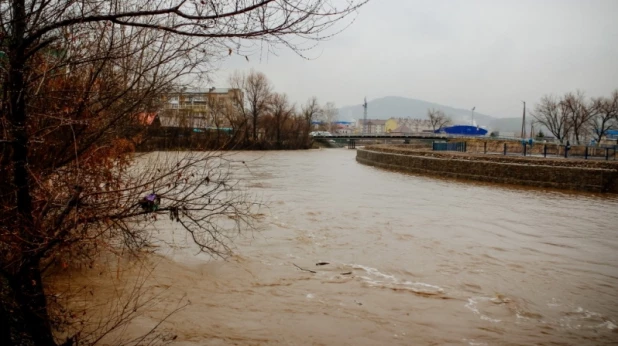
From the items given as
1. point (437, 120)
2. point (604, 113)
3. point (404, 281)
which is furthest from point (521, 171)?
point (437, 120)

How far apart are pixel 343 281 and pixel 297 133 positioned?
55596mm

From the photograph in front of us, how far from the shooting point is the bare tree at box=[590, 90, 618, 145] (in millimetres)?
47625

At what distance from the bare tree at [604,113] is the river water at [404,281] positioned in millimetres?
41298

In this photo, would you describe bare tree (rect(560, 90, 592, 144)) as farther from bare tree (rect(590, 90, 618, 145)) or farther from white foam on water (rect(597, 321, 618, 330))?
white foam on water (rect(597, 321, 618, 330))

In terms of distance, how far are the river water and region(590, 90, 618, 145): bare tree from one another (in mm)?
41298

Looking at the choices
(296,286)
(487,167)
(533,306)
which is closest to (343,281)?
(296,286)

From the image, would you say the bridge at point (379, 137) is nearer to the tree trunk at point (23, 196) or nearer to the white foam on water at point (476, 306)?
the white foam on water at point (476, 306)

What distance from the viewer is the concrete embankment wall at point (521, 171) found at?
20.5 m

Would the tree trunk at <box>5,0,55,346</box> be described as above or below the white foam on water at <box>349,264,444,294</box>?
above

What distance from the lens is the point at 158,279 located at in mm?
7164

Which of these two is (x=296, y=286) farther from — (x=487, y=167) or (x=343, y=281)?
(x=487, y=167)

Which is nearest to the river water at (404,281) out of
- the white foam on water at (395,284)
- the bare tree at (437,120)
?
the white foam on water at (395,284)

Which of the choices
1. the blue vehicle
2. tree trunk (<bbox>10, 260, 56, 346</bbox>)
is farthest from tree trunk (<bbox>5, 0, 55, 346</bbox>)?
the blue vehicle

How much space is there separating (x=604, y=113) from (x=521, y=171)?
3534 centimetres
